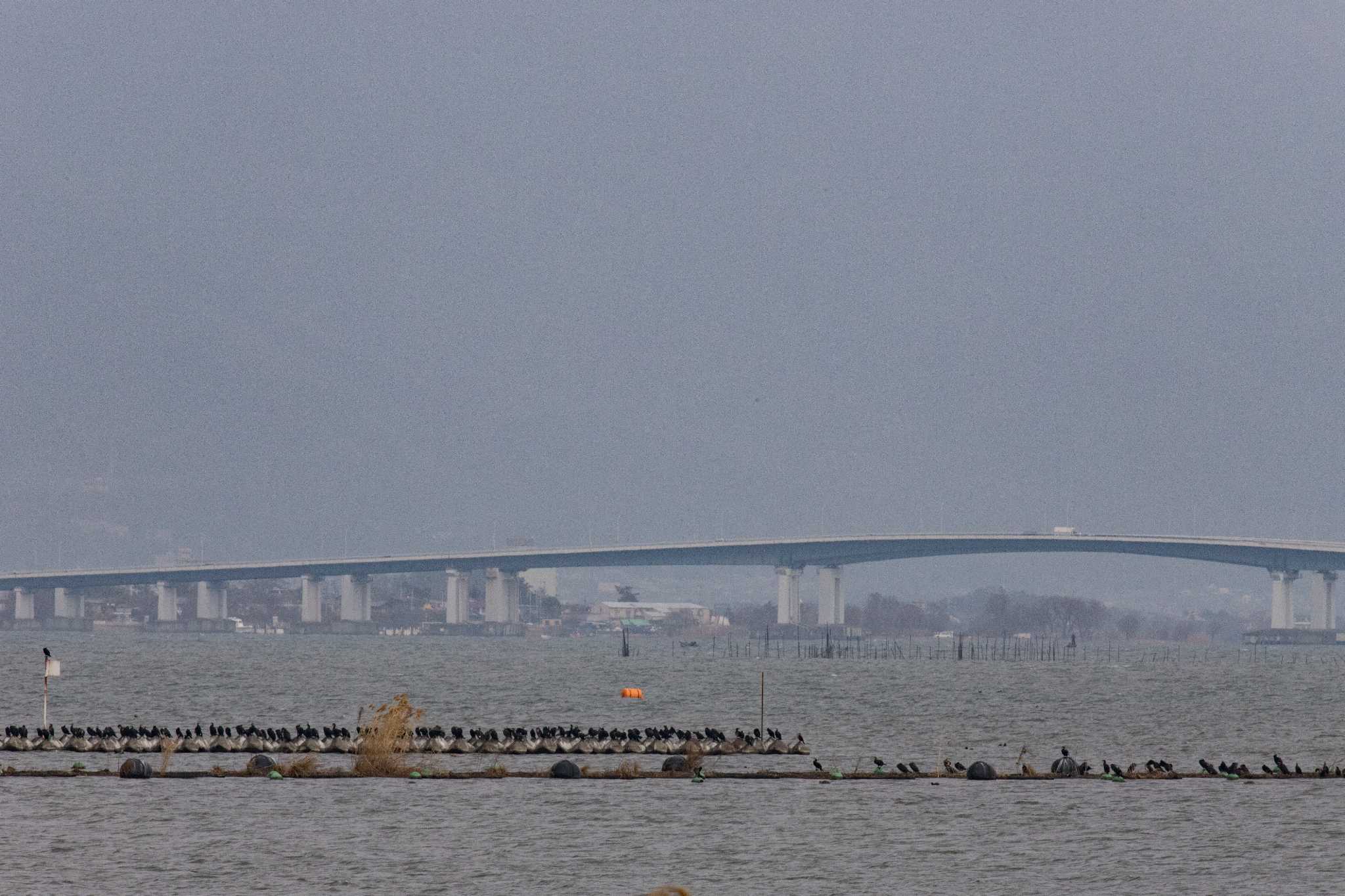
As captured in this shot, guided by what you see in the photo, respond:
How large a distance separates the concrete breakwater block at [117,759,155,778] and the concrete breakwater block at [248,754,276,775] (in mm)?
2625

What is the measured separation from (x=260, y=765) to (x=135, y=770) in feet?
11.1

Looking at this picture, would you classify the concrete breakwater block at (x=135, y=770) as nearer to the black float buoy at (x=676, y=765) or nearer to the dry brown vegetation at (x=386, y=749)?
the dry brown vegetation at (x=386, y=749)

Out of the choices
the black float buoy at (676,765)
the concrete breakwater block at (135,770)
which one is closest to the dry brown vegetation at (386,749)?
the concrete breakwater block at (135,770)

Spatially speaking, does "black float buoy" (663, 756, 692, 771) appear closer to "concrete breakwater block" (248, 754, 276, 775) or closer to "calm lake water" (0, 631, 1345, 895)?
"calm lake water" (0, 631, 1345, 895)

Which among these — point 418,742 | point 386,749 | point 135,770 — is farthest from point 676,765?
point 135,770

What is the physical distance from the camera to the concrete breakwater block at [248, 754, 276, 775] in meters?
63.0

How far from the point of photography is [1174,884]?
45.6 meters

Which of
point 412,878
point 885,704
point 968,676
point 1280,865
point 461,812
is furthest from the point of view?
point 968,676

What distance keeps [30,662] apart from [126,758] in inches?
4754

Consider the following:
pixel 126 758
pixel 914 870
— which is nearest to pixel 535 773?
pixel 126 758

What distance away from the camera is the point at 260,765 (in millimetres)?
63281

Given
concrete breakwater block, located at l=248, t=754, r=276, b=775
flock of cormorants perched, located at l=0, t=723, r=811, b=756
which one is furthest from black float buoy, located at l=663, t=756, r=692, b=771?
concrete breakwater block, located at l=248, t=754, r=276, b=775

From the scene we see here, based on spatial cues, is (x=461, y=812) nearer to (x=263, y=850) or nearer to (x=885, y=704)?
(x=263, y=850)

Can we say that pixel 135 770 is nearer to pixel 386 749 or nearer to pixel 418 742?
pixel 386 749
